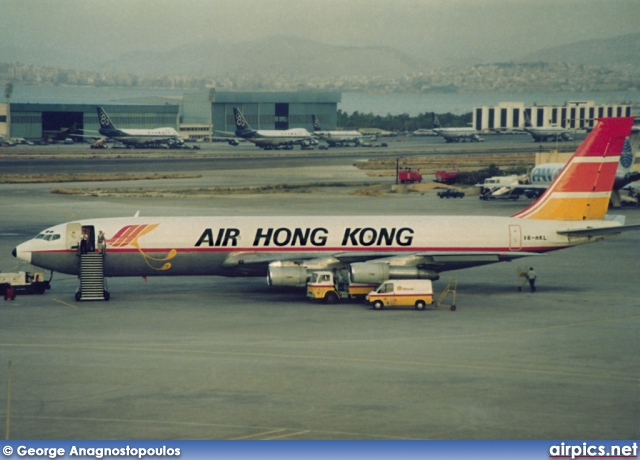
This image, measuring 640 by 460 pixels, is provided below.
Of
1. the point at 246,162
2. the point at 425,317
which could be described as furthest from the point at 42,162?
the point at 425,317

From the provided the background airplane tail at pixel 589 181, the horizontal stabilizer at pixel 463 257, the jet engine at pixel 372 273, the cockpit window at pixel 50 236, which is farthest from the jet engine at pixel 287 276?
the background airplane tail at pixel 589 181

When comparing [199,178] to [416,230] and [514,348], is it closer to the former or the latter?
[416,230]

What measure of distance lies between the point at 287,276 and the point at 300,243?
3.51 meters

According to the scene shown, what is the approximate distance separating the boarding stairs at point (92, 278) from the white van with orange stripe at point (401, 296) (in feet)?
53.1

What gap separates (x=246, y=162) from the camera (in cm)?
17250

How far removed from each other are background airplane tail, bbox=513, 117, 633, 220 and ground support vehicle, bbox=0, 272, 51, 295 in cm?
3116

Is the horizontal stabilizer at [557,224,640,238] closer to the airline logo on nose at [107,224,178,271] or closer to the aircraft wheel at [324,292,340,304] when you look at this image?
the aircraft wheel at [324,292,340,304]

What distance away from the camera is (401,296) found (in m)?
50.8

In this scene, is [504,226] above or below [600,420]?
above

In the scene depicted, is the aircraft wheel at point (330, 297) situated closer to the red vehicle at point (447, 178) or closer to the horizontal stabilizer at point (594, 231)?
the horizontal stabilizer at point (594, 231)

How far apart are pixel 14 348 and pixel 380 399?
1804 cm

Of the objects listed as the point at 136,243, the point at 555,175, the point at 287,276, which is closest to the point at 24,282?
the point at 136,243

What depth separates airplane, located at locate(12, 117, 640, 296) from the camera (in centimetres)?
5491

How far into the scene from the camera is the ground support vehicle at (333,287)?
5253cm
